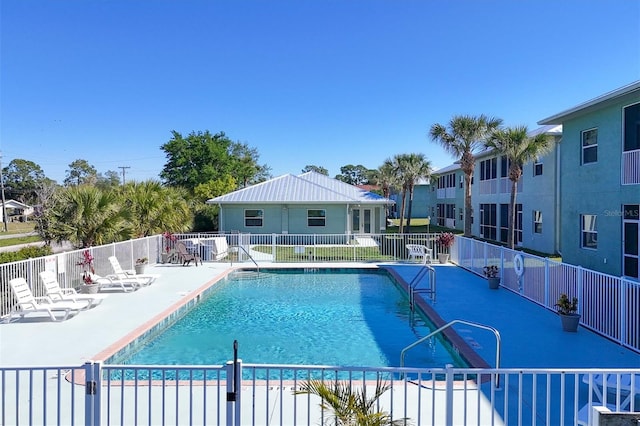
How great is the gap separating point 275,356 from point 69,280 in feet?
23.8

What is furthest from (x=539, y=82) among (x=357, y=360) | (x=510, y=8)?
(x=357, y=360)

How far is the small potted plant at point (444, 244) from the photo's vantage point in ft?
59.3

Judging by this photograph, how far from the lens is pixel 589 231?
15.0m

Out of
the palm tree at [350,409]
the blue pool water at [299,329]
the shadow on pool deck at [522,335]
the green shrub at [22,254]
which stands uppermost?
the green shrub at [22,254]

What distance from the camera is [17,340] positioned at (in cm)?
785

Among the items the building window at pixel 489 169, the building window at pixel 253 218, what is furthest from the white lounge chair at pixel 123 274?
the building window at pixel 489 169

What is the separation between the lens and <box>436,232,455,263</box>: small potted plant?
18.1 metres

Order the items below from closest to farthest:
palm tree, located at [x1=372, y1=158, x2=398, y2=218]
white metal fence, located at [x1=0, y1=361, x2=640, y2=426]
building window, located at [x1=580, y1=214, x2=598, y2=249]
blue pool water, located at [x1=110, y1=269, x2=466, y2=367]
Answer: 1. white metal fence, located at [x1=0, y1=361, x2=640, y2=426]
2. blue pool water, located at [x1=110, y1=269, x2=466, y2=367]
3. building window, located at [x1=580, y1=214, x2=598, y2=249]
4. palm tree, located at [x1=372, y1=158, x2=398, y2=218]

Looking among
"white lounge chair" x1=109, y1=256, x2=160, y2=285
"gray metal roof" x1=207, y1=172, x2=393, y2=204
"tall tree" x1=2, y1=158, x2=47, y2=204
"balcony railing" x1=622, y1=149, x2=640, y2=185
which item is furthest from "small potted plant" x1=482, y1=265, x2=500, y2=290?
"tall tree" x1=2, y1=158, x2=47, y2=204

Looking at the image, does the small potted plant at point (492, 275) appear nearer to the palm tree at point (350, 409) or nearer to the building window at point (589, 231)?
the building window at point (589, 231)

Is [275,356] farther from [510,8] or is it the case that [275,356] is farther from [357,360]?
[510,8]

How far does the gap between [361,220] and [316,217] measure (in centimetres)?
350

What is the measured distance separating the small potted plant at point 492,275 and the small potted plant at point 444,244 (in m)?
3.85

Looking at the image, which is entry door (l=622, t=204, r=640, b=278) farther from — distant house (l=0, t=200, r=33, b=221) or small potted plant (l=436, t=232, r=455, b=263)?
distant house (l=0, t=200, r=33, b=221)
